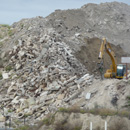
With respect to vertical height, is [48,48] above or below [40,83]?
above

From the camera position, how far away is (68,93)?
21594 mm

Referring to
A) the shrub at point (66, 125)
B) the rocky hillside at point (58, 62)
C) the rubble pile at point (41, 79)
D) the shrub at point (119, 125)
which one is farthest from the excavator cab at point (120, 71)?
the shrub at point (119, 125)

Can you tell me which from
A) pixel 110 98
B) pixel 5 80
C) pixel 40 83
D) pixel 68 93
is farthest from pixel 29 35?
pixel 110 98

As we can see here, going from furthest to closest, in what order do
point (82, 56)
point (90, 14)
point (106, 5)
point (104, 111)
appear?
1. point (106, 5)
2. point (90, 14)
3. point (82, 56)
4. point (104, 111)

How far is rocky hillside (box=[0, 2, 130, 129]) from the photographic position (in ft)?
67.6

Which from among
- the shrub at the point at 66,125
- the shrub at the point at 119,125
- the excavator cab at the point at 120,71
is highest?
the excavator cab at the point at 120,71

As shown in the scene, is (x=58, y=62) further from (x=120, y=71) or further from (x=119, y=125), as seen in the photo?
(x=119, y=125)

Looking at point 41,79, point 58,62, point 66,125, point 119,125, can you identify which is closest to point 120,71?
point 58,62

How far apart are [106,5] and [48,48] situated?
22216 millimetres

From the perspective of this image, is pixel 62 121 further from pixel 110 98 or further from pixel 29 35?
pixel 29 35

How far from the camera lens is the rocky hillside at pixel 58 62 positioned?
20594 millimetres

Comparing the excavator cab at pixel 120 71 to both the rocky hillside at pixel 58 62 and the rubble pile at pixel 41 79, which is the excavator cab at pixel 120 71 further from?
the rubble pile at pixel 41 79

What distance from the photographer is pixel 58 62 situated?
2555 cm

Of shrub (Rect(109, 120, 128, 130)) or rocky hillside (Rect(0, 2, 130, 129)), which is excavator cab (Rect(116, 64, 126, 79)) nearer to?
rocky hillside (Rect(0, 2, 130, 129))
